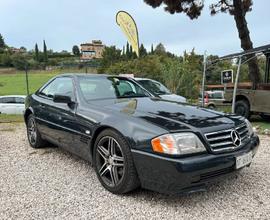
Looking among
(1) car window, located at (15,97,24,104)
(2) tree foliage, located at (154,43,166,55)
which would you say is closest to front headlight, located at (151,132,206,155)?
(1) car window, located at (15,97,24,104)

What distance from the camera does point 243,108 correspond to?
30.7ft

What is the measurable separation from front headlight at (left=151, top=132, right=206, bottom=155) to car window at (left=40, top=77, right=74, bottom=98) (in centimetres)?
175

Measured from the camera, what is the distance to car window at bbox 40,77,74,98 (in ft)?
14.2

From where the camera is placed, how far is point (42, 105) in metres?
4.79

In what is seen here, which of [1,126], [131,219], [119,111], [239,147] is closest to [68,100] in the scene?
[119,111]

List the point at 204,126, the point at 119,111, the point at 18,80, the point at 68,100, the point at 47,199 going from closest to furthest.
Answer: the point at 204,126 → the point at 47,199 → the point at 119,111 → the point at 68,100 → the point at 18,80

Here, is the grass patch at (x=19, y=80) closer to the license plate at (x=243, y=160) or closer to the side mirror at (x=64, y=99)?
the side mirror at (x=64, y=99)

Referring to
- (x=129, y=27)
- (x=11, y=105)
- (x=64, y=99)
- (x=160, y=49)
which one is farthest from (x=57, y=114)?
(x=160, y=49)

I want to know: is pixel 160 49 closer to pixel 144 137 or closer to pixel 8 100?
pixel 8 100

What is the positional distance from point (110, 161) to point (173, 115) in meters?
0.86

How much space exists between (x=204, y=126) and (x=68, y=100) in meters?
1.86

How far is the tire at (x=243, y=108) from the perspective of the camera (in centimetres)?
922

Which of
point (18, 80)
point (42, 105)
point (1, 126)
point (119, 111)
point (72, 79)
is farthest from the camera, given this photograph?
point (18, 80)

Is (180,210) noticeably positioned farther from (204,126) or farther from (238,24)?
(238,24)
